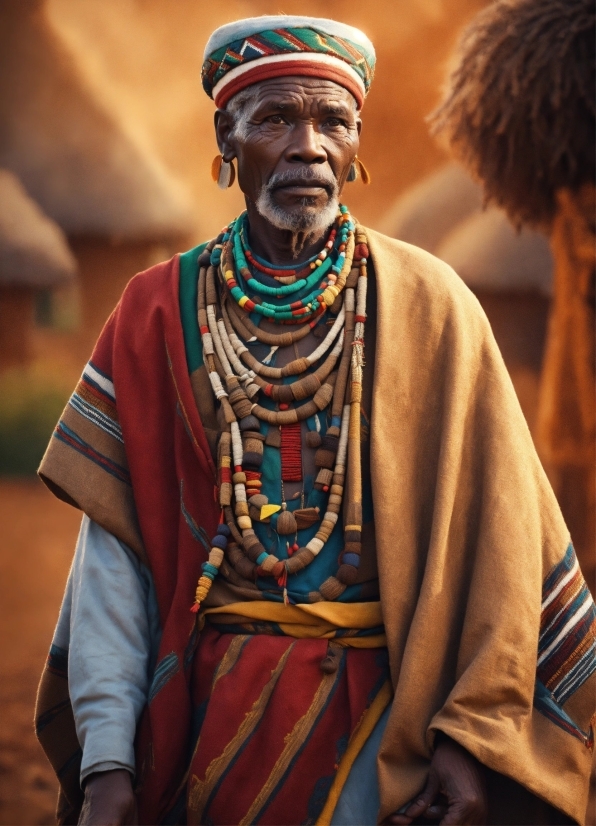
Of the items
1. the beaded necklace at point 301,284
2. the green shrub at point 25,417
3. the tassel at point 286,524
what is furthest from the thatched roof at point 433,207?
the tassel at point 286,524

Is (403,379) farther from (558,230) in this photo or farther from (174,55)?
(174,55)

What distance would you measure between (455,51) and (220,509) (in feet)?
12.2

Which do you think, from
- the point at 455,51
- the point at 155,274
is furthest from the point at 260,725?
the point at 455,51

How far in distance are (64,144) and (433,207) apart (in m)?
1.95

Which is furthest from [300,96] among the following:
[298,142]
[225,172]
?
[225,172]

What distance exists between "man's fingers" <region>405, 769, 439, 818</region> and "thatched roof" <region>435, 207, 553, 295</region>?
12.3 feet

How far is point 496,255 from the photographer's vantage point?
5867mm

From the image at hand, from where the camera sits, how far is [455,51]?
5.69 m

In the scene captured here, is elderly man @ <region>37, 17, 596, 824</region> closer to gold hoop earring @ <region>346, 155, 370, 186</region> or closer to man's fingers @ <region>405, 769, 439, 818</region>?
man's fingers @ <region>405, 769, 439, 818</region>

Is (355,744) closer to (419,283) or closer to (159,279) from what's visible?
(419,283)

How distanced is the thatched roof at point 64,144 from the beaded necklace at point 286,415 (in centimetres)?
310

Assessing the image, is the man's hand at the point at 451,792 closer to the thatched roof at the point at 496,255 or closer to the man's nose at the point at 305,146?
the man's nose at the point at 305,146

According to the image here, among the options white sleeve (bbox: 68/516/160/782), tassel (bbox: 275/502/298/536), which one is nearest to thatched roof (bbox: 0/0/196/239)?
white sleeve (bbox: 68/516/160/782)

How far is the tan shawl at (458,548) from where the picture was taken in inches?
95.9
